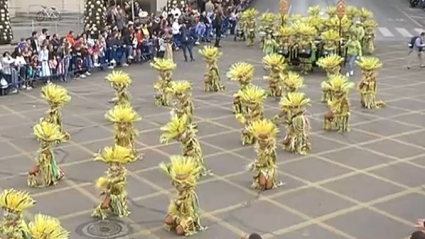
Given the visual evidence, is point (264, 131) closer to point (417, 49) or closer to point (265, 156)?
point (265, 156)

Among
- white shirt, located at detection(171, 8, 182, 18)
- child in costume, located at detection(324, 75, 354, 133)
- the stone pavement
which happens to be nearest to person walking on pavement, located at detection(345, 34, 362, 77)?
the stone pavement

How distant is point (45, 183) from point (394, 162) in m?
7.87

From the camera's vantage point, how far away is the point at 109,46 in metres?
27.2

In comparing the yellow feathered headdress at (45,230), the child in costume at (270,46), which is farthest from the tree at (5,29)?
the yellow feathered headdress at (45,230)

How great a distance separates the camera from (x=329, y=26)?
27.6 meters

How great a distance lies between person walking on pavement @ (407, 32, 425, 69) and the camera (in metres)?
27.3

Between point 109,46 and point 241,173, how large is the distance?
42.5 ft

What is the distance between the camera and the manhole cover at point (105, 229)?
41.1 feet

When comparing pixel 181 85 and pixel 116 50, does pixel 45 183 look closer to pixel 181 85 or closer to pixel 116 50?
pixel 181 85

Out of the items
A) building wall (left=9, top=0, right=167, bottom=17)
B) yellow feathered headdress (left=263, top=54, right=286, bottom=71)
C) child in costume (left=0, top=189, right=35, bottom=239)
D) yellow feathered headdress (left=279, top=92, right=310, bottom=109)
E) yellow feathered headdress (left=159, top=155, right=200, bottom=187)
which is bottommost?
child in costume (left=0, top=189, right=35, bottom=239)

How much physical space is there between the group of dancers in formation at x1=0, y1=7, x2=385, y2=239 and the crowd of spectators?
4385 mm

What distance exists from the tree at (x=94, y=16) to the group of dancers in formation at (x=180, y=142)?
8776 millimetres

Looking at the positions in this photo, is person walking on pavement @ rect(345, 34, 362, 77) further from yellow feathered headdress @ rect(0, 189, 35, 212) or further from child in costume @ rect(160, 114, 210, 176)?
yellow feathered headdress @ rect(0, 189, 35, 212)

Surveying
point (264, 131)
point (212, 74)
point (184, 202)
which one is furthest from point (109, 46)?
point (184, 202)
